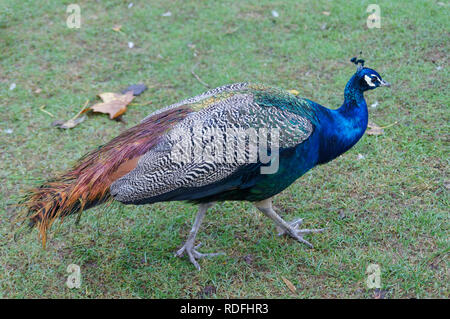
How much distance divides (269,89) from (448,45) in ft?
9.24

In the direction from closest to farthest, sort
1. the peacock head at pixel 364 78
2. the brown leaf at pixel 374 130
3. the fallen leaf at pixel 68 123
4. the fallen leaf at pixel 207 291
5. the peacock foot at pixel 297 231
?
the fallen leaf at pixel 207 291, the peacock head at pixel 364 78, the peacock foot at pixel 297 231, the brown leaf at pixel 374 130, the fallen leaf at pixel 68 123

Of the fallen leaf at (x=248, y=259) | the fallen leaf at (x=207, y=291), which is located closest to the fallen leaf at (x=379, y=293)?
the fallen leaf at (x=248, y=259)

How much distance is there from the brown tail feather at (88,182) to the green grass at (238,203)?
1.29 ft

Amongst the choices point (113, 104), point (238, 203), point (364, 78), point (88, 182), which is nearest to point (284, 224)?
point (238, 203)

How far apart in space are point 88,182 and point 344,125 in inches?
61.1

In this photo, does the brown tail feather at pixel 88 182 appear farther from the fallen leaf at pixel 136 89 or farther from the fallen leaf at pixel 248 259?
the fallen leaf at pixel 136 89

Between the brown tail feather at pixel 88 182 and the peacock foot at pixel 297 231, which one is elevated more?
the brown tail feather at pixel 88 182

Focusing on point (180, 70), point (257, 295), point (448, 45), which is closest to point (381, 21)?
point (448, 45)

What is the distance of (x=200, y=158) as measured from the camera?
2498 millimetres

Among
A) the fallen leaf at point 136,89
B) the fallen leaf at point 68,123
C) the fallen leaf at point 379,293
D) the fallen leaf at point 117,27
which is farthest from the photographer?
the fallen leaf at point 117,27

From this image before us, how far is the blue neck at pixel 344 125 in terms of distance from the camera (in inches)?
109

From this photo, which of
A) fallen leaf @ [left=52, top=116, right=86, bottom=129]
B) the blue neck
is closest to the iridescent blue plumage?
the blue neck

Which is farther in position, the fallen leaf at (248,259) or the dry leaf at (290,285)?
the fallen leaf at (248,259)

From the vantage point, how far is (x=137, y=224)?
3.25 metres
